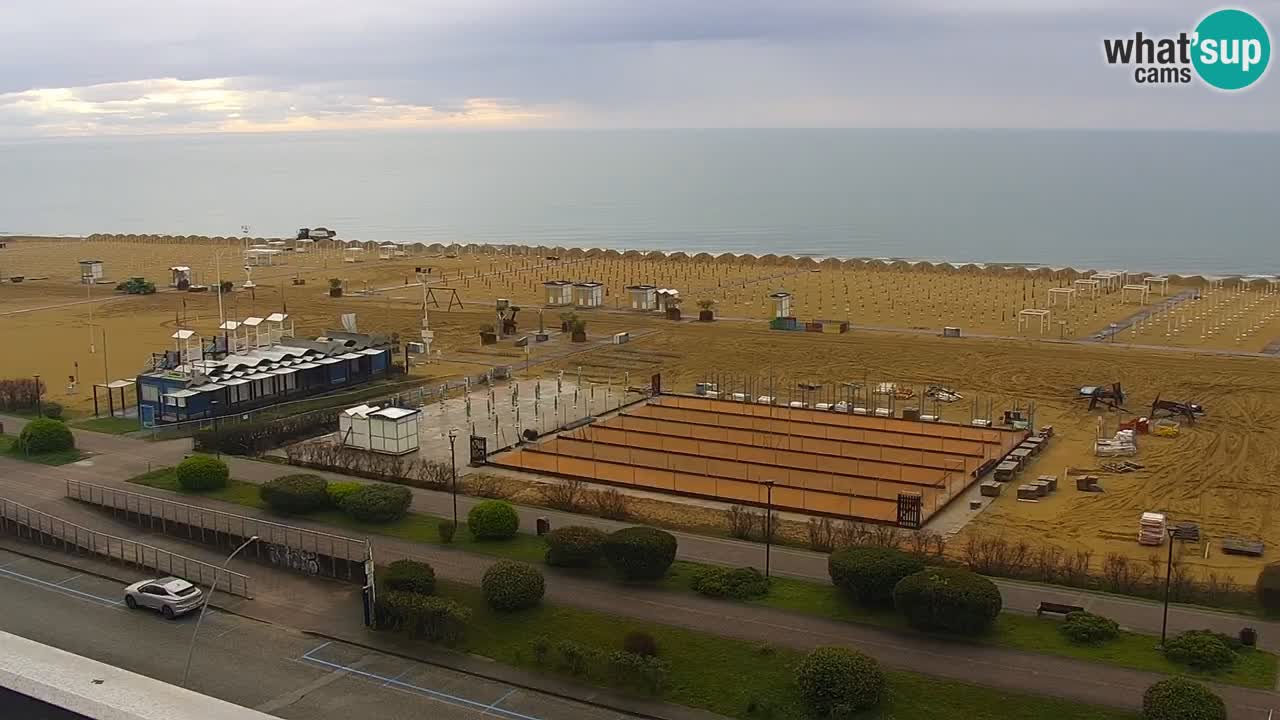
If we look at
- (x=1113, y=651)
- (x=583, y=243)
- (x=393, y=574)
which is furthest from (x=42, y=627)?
→ (x=583, y=243)

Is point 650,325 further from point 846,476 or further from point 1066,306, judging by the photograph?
point 846,476

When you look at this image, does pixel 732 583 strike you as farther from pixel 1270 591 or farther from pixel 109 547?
pixel 109 547

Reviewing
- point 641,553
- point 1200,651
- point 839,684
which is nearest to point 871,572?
point 839,684

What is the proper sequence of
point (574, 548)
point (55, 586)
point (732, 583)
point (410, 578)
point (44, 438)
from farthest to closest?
point (44, 438), point (55, 586), point (574, 548), point (732, 583), point (410, 578)

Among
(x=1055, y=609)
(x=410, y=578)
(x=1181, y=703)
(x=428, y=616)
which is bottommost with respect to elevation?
(x=1055, y=609)

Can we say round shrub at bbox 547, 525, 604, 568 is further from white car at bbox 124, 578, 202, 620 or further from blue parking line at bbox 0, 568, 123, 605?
blue parking line at bbox 0, 568, 123, 605

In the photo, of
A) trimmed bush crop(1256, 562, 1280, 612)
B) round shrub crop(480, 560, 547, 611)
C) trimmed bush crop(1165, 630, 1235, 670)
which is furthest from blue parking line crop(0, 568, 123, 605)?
trimmed bush crop(1256, 562, 1280, 612)
